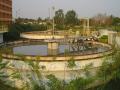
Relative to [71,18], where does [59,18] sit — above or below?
above

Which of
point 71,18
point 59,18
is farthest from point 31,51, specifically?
point 59,18

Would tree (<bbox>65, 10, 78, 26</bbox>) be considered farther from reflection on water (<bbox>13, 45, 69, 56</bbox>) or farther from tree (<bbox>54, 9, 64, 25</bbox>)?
reflection on water (<bbox>13, 45, 69, 56</bbox>)

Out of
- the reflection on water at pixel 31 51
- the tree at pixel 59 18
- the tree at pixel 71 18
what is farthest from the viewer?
the tree at pixel 59 18

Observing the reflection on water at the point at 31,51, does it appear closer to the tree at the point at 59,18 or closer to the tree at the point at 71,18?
the tree at the point at 71,18

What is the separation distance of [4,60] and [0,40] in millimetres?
16987

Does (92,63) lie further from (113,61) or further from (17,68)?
(17,68)

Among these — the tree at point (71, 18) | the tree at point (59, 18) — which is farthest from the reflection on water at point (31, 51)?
the tree at point (59, 18)

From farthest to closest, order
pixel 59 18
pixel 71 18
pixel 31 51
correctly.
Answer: pixel 59 18 < pixel 71 18 < pixel 31 51

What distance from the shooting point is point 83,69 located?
1419 centimetres

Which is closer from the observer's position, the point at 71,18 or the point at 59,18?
the point at 71,18

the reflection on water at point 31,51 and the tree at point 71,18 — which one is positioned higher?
the tree at point 71,18

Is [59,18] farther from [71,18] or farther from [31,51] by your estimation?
[31,51]

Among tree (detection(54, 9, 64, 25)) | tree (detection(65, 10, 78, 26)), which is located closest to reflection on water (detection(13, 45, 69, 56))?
tree (detection(65, 10, 78, 26))

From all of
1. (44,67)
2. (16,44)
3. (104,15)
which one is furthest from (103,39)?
(104,15)
